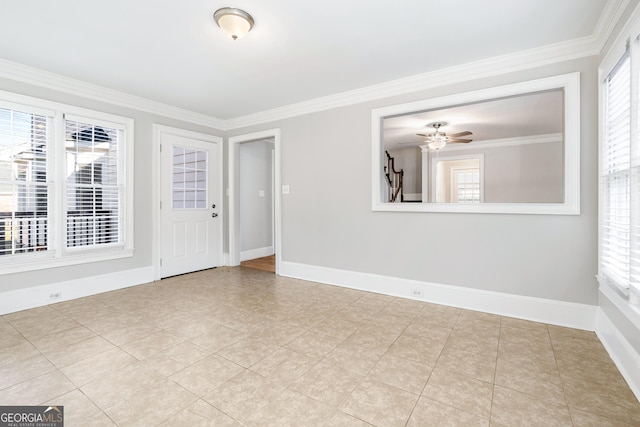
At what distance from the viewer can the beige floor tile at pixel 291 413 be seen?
1.51m

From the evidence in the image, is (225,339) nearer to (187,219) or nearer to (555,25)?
(187,219)

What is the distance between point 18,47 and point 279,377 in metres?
3.66

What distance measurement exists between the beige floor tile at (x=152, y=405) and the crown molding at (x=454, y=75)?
11.4 feet

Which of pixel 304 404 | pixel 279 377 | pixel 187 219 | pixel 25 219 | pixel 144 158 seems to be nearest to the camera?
pixel 304 404

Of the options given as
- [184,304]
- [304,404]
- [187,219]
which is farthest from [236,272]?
[304,404]

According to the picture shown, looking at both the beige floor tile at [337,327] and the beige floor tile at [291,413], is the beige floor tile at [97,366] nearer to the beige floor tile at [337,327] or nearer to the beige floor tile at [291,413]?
the beige floor tile at [291,413]

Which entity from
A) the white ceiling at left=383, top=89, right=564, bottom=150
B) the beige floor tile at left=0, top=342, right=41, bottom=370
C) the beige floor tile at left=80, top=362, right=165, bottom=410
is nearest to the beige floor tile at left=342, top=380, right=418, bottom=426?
the beige floor tile at left=80, top=362, right=165, bottom=410

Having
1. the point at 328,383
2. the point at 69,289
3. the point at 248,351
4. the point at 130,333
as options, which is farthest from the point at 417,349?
the point at 69,289

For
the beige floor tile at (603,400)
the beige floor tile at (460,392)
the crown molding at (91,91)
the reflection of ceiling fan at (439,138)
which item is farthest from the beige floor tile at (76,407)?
the reflection of ceiling fan at (439,138)

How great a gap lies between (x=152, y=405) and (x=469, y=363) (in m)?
2.03

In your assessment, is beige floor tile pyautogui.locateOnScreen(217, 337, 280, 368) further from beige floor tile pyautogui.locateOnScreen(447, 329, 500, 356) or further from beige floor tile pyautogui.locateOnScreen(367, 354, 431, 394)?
beige floor tile pyautogui.locateOnScreen(447, 329, 500, 356)

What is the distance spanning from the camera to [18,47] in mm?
2705

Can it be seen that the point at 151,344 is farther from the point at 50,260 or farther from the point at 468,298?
the point at 468,298

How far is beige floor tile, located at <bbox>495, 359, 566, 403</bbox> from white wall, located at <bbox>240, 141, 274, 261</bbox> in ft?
15.2
